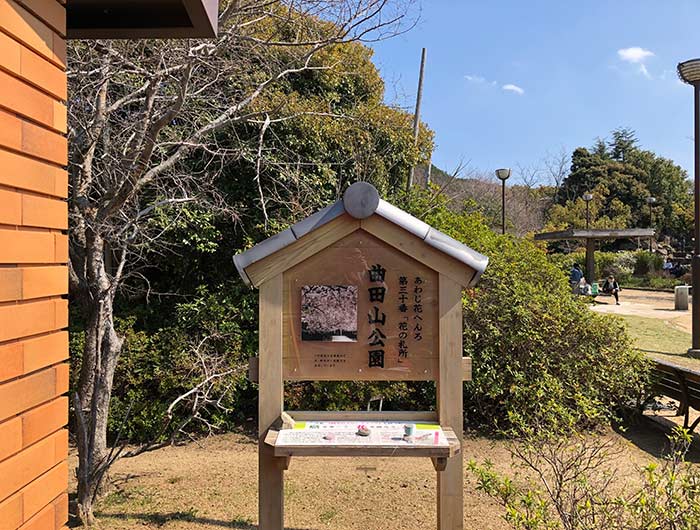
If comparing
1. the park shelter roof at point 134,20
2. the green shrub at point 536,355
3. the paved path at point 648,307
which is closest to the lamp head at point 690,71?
the paved path at point 648,307

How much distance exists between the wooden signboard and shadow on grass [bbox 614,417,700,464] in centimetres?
370

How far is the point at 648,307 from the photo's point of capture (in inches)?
727

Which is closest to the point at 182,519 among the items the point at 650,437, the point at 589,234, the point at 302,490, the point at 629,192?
the point at 302,490

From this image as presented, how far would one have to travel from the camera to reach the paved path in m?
15.2

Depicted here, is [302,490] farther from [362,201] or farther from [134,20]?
[134,20]

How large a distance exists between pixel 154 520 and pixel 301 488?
50.5 inches

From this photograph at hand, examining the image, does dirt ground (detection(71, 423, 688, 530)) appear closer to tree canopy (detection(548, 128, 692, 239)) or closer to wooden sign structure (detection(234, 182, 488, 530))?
wooden sign structure (detection(234, 182, 488, 530))

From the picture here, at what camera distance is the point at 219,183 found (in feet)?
23.8

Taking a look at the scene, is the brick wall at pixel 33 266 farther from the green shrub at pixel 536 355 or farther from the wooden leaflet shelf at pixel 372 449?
the green shrub at pixel 536 355

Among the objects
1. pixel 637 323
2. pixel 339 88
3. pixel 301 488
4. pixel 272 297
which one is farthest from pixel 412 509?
pixel 637 323

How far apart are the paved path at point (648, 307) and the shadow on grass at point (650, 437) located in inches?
244

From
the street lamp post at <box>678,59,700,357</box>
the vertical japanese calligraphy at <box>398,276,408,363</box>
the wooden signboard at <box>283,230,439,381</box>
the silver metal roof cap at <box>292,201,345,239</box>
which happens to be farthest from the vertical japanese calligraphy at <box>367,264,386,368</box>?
the street lamp post at <box>678,59,700,357</box>

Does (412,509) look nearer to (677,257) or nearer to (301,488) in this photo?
(301,488)

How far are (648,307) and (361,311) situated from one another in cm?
1844
